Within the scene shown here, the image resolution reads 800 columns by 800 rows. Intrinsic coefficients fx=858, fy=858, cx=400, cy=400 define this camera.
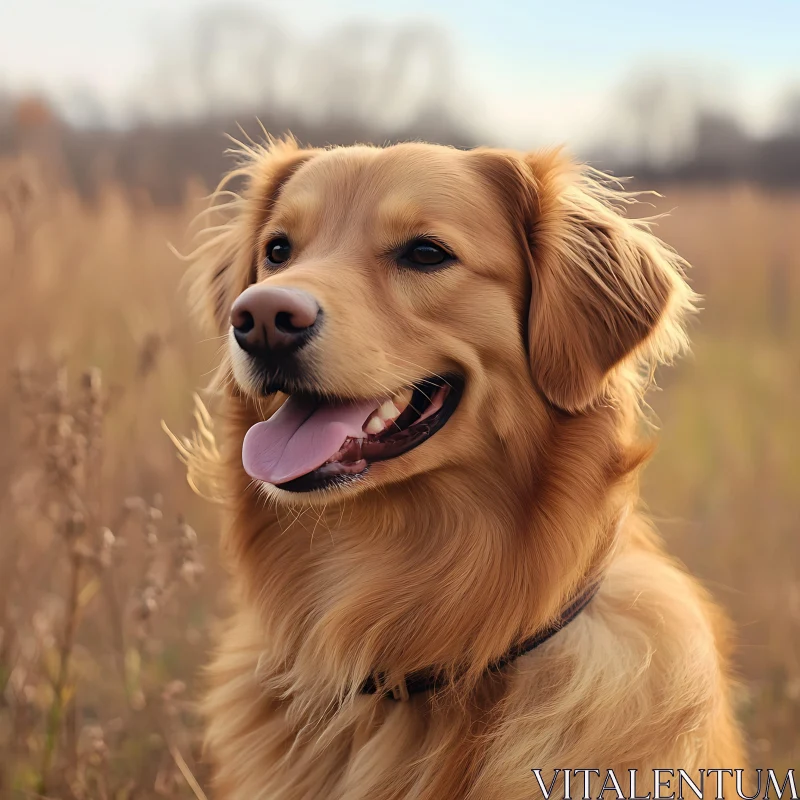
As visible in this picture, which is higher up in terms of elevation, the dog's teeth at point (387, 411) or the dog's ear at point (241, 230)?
the dog's ear at point (241, 230)

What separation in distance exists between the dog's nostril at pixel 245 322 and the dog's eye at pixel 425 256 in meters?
0.50

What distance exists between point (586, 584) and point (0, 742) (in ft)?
6.99

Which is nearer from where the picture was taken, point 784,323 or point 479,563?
point 479,563

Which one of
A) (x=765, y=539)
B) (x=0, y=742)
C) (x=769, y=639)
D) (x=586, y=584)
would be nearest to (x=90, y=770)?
(x=0, y=742)

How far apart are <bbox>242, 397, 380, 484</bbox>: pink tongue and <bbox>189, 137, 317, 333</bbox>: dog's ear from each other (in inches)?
31.1

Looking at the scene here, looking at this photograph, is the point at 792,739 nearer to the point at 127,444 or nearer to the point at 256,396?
the point at 256,396

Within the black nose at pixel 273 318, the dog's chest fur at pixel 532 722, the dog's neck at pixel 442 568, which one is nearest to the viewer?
the black nose at pixel 273 318

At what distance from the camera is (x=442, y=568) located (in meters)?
2.36

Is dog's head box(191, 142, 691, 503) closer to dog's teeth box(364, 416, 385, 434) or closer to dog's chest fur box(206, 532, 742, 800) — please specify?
dog's teeth box(364, 416, 385, 434)

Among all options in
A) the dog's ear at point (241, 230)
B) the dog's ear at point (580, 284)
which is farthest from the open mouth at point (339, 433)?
the dog's ear at point (241, 230)

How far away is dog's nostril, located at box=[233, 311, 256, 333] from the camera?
2.06 m

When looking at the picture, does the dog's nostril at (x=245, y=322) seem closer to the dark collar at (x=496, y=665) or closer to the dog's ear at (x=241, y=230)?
the dog's ear at (x=241, y=230)

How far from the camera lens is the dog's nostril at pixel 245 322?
2063mm

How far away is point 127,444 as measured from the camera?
15.2ft
